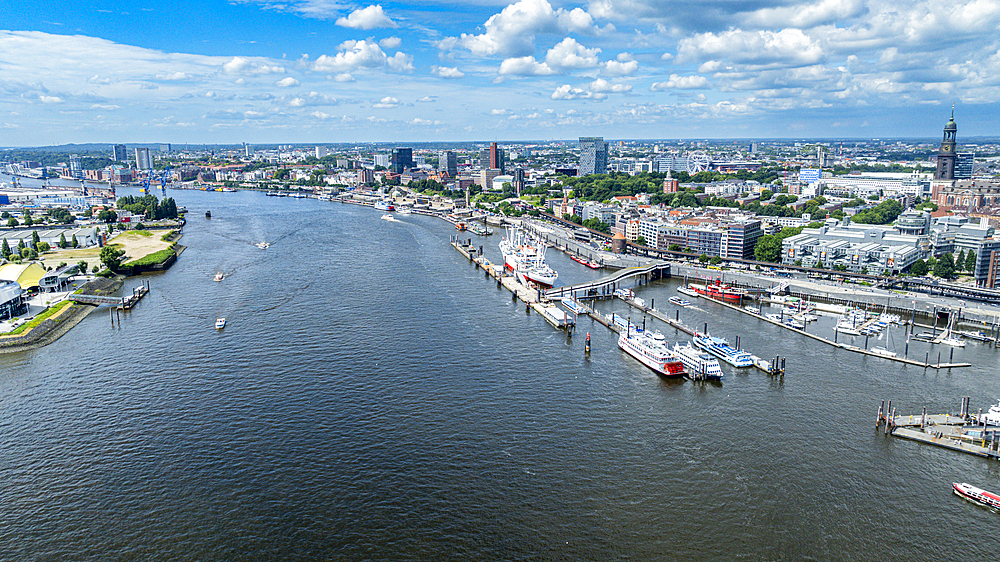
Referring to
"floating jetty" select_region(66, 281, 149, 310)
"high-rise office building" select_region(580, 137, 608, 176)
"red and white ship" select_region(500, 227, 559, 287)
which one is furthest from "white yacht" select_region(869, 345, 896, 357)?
"high-rise office building" select_region(580, 137, 608, 176)

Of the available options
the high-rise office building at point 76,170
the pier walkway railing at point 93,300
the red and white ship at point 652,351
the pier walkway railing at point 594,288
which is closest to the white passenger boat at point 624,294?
the pier walkway railing at point 594,288

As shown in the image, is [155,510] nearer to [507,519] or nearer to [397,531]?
[397,531]

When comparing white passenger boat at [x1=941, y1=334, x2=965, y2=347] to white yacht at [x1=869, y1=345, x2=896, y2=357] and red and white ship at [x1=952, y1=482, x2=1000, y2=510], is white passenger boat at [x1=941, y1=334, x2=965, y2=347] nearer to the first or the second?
white yacht at [x1=869, y1=345, x2=896, y2=357]

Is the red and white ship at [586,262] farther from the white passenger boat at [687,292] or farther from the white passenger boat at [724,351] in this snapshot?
the white passenger boat at [724,351]

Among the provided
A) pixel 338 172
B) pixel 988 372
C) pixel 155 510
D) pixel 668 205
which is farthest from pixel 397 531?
pixel 338 172

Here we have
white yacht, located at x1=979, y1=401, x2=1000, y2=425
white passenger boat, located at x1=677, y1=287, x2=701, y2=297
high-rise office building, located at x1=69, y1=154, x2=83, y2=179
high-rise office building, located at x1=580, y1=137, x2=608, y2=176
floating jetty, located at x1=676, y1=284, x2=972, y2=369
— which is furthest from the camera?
high-rise office building, located at x1=69, y1=154, x2=83, y2=179

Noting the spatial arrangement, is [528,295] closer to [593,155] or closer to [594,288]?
[594,288]
